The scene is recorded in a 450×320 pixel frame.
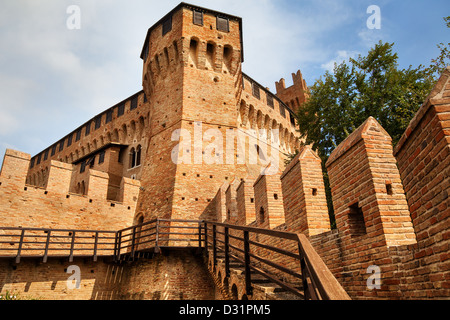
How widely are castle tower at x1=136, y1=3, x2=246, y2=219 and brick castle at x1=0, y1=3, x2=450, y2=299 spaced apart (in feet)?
0.24

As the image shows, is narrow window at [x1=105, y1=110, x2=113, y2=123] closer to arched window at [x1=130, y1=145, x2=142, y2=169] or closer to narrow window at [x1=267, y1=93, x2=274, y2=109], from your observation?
arched window at [x1=130, y1=145, x2=142, y2=169]

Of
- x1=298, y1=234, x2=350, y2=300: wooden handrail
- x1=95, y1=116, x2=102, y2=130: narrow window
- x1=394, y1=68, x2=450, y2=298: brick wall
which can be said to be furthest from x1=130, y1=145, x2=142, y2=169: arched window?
x1=394, y1=68, x2=450, y2=298: brick wall

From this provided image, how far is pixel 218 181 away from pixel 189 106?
4599 millimetres

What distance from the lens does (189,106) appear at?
1748 cm

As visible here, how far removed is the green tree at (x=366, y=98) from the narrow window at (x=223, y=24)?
6805 millimetres

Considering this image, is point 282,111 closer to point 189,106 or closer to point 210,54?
point 210,54

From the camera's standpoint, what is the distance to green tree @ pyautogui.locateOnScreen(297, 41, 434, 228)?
12617 mm

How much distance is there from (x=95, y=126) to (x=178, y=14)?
1329cm

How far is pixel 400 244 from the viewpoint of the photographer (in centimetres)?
370

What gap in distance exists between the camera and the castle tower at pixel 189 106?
51.3 ft

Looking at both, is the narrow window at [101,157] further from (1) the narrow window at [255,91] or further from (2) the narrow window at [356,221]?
(2) the narrow window at [356,221]

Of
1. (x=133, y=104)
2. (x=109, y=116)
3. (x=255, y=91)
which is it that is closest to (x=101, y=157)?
(x=109, y=116)
